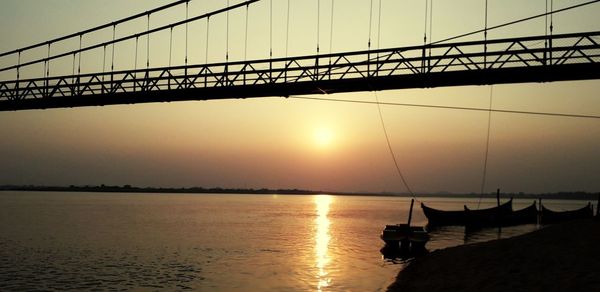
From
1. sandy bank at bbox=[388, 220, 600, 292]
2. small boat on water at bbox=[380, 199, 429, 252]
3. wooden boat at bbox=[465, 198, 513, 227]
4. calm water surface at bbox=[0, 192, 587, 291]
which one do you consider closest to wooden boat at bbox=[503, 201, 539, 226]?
wooden boat at bbox=[465, 198, 513, 227]

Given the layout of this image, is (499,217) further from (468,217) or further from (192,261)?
(192,261)

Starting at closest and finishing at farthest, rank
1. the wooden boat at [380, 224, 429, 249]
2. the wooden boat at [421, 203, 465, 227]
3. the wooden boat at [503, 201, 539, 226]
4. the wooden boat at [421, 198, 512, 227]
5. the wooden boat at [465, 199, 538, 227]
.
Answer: the wooden boat at [380, 224, 429, 249], the wooden boat at [421, 198, 512, 227], the wooden boat at [465, 199, 538, 227], the wooden boat at [421, 203, 465, 227], the wooden boat at [503, 201, 539, 226]

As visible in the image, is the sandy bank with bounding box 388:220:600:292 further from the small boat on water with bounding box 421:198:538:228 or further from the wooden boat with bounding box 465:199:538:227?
the small boat on water with bounding box 421:198:538:228

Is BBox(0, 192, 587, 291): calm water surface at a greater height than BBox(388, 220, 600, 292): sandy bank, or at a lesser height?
lesser

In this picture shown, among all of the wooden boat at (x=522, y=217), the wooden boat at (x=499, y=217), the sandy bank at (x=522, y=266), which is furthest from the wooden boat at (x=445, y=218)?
the sandy bank at (x=522, y=266)

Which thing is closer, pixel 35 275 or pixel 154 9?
pixel 35 275

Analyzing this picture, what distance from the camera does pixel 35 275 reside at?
26.3m

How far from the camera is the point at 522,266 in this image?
20094mm

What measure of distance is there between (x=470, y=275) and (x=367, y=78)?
12.7 metres

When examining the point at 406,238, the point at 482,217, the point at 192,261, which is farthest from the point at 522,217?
the point at 192,261

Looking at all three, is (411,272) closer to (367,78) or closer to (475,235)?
(367,78)

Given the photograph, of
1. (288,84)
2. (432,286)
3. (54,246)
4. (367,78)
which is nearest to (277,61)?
(288,84)

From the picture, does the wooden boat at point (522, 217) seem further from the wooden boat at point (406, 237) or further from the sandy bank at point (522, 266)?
the sandy bank at point (522, 266)

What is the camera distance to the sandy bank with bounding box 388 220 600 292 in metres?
17.2
